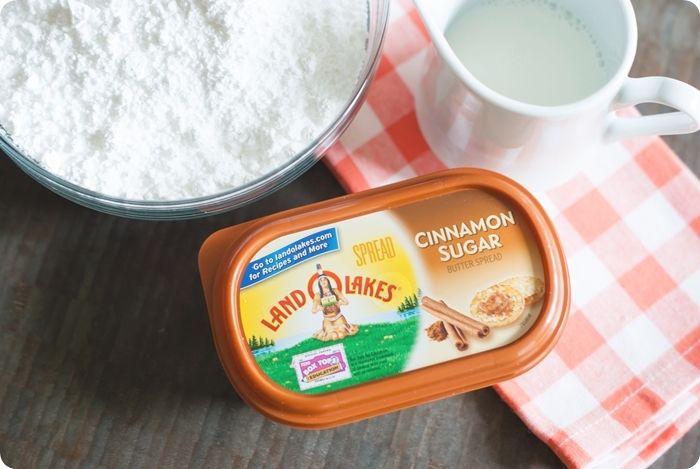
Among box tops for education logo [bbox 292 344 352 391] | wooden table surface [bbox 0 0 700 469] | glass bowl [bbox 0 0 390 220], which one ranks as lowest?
wooden table surface [bbox 0 0 700 469]

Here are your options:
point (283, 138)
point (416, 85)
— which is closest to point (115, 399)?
point (283, 138)

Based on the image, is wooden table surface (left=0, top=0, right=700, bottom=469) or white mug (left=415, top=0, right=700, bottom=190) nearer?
white mug (left=415, top=0, right=700, bottom=190)

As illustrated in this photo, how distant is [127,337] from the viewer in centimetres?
62

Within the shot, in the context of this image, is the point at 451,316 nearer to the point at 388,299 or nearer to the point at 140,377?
the point at 388,299

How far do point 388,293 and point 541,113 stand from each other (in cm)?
17

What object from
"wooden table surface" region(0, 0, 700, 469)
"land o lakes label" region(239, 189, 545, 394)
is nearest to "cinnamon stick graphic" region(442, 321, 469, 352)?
"land o lakes label" region(239, 189, 545, 394)

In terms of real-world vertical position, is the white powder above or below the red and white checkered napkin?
above

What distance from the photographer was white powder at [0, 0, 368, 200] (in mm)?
522

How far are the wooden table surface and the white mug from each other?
0.42 feet

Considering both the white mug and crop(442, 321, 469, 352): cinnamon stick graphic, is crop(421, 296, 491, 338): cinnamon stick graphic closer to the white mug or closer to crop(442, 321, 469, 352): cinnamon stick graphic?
crop(442, 321, 469, 352): cinnamon stick graphic

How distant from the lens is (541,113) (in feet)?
1.57

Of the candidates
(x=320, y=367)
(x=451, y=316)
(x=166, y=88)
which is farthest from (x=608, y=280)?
(x=166, y=88)

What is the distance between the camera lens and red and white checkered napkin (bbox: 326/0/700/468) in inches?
23.4

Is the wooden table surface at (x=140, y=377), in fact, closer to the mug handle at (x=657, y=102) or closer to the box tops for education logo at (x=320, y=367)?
the box tops for education logo at (x=320, y=367)
